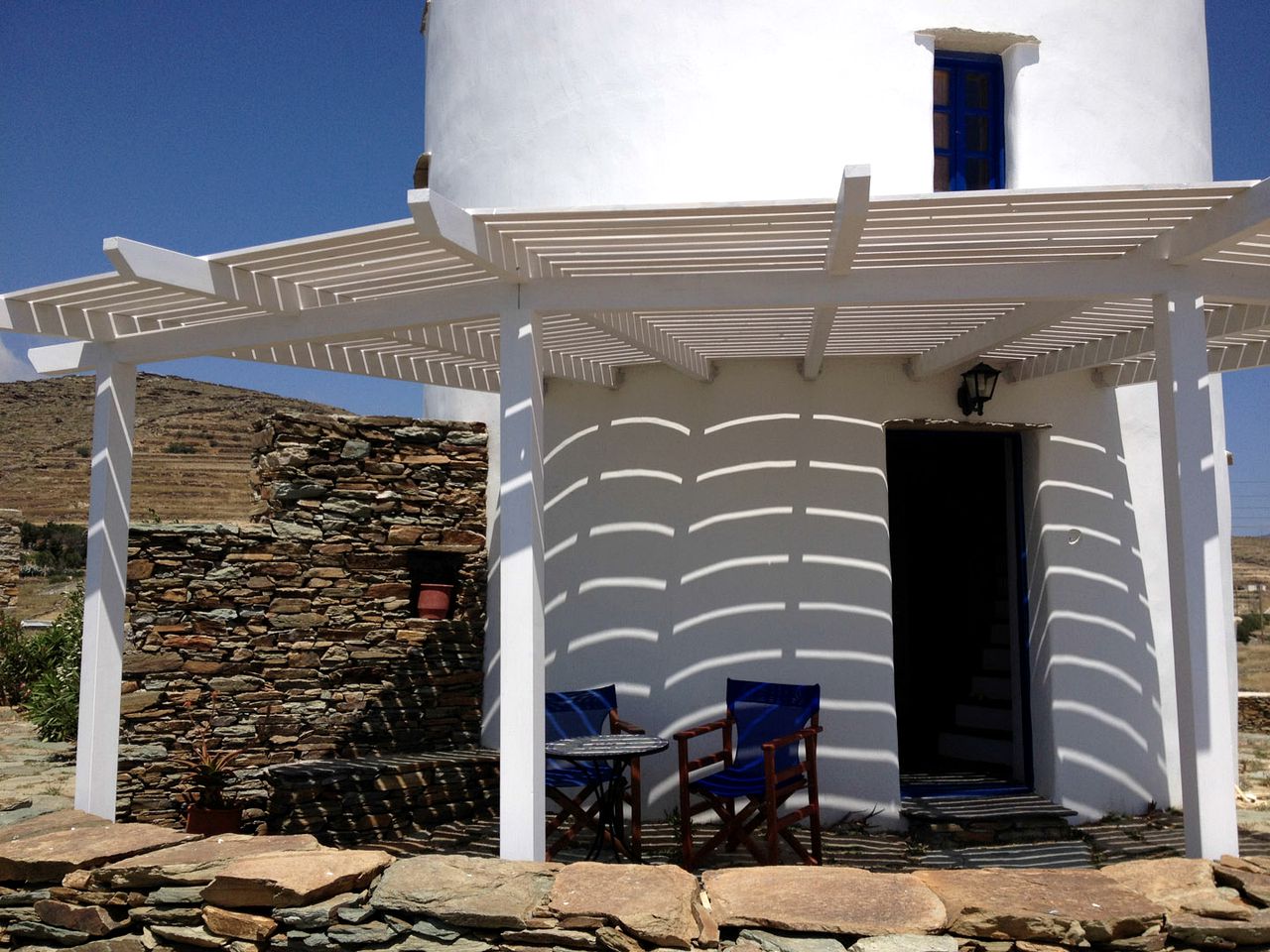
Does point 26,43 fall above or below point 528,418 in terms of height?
above

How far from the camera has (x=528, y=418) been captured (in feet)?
16.0

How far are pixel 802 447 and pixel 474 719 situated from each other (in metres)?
3.51

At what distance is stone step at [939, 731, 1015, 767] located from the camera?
8.77 metres

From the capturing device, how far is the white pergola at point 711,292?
4.39 metres

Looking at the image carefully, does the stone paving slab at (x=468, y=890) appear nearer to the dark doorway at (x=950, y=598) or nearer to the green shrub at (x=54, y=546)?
the dark doorway at (x=950, y=598)

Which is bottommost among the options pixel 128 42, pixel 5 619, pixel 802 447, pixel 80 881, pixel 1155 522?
pixel 80 881

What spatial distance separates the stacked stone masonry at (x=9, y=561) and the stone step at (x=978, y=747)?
39.9 ft

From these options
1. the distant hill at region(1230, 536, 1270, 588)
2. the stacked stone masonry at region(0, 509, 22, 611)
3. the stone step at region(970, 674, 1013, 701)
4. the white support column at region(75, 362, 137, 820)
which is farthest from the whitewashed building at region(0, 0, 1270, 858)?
the distant hill at region(1230, 536, 1270, 588)

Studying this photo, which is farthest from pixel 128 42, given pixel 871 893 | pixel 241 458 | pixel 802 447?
pixel 871 893

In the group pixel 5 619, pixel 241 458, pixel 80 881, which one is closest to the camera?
pixel 80 881

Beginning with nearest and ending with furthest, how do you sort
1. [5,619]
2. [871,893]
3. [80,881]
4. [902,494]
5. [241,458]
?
[871,893] < [80,881] < [902,494] < [5,619] < [241,458]

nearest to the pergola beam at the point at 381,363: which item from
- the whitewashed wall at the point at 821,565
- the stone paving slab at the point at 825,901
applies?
the whitewashed wall at the point at 821,565

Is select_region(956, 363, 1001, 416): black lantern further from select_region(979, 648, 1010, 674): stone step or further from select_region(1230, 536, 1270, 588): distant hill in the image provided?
select_region(1230, 536, 1270, 588): distant hill

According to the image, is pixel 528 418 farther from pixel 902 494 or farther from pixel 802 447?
pixel 902 494
